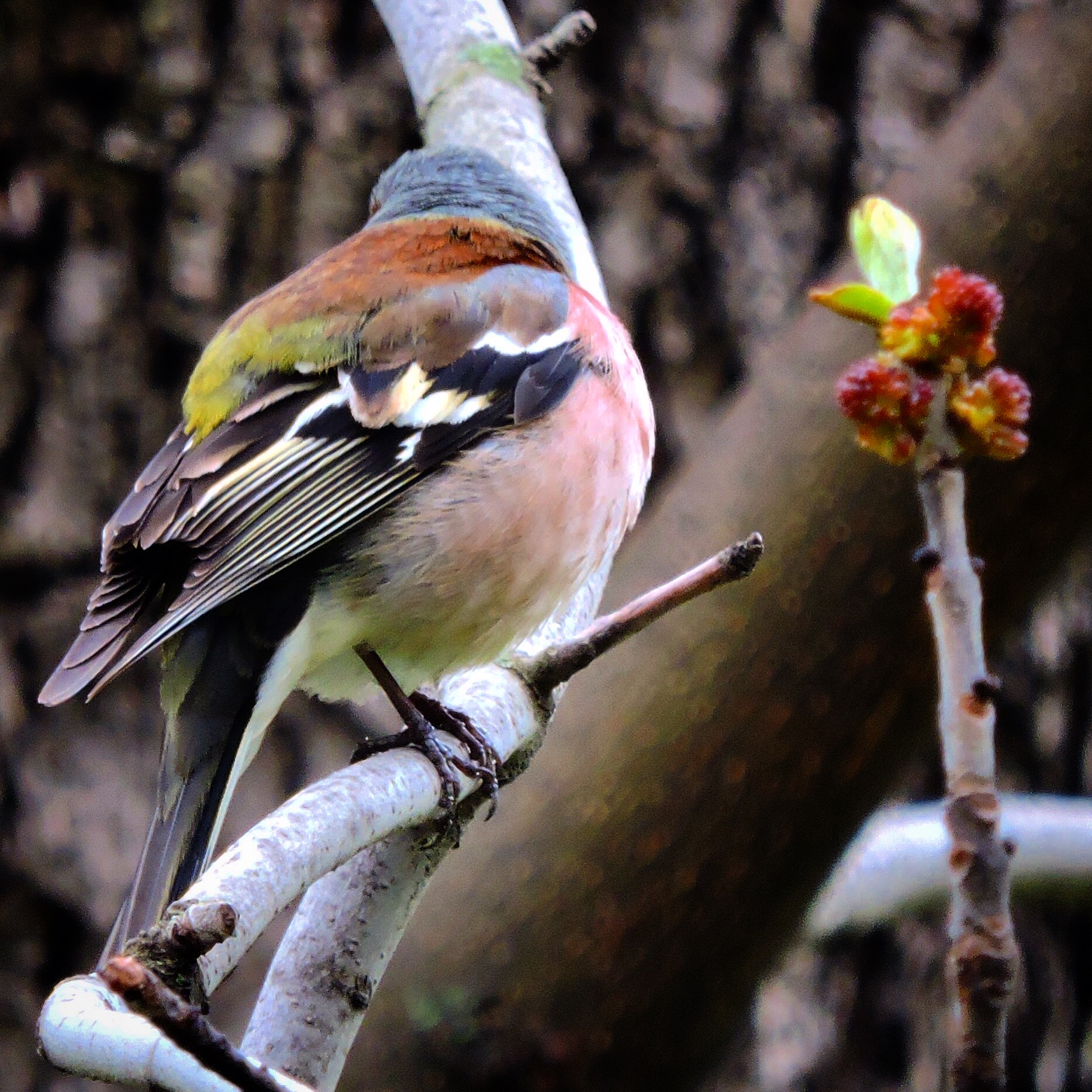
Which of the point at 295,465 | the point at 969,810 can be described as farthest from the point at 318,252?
the point at 969,810

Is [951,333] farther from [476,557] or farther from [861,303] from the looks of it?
[476,557]

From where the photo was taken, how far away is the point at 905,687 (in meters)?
1.70

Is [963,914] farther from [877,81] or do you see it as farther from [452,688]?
[877,81]

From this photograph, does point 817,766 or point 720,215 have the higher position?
point 720,215

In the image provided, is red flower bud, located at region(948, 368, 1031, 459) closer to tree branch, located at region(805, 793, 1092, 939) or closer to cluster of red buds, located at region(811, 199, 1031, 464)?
cluster of red buds, located at region(811, 199, 1031, 464)

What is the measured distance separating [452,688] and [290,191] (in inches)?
52.2

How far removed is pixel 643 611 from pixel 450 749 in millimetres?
575

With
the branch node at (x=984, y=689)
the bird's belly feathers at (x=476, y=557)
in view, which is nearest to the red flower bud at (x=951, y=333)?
the branch node at (x=984, y=689)

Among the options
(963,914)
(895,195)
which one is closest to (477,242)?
(895,195)

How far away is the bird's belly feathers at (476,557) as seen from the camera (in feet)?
6.48

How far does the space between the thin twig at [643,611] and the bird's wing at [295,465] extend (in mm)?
414

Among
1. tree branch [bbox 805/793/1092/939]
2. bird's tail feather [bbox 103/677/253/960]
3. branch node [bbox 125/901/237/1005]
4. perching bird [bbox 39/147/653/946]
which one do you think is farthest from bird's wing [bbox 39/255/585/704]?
tree branch [bbox 805/793/1092/939]

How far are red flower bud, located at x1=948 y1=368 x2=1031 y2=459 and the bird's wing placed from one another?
1077mm

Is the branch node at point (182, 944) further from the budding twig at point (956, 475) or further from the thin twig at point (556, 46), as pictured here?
the thin twig at point (556, 46)
